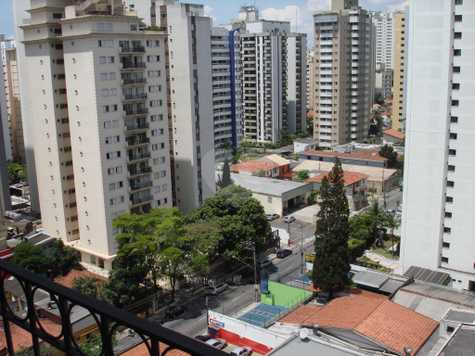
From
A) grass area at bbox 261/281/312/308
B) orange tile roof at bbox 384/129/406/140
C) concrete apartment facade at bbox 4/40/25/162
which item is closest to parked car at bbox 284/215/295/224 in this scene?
grass area at bbox 261/281/312/308

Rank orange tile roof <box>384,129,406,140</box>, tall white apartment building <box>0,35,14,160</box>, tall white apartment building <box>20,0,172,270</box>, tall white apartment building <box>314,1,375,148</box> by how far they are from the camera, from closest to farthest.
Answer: tall white apartment building <box>20,0,172,270</box>
tall white apartment building <box>0,35,14,160</box>
tall white apartment building <box>314,1,375,148</box>
orange tile roof <box>384,129,406,140</box>

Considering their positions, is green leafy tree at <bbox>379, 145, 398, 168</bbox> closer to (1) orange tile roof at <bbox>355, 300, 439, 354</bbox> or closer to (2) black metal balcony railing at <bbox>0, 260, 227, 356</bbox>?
(1) orange tile roof at <bbox>355, 300, 439, 354</bbox>

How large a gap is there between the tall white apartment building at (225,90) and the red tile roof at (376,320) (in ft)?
83.8

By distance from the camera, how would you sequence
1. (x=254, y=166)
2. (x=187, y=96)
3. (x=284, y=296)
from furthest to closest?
(x=254, y=166), (x=187, y=96), (x=284, y=296)

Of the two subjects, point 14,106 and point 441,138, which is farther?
point 14,106

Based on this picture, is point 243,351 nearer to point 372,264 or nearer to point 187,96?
point 372,264

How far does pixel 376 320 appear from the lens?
14.4m

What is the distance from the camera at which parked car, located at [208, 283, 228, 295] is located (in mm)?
19145

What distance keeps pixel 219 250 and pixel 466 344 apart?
9.47 metres

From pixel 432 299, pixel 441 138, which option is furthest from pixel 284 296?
pixel 441 138

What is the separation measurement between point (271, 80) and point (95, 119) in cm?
2900

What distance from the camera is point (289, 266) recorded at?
21688 mm

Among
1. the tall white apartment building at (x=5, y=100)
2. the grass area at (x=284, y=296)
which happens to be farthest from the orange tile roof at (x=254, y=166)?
the grass area at (x=284, y=296)

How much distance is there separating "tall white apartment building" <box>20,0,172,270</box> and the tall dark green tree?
7.77 meters
